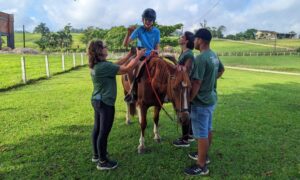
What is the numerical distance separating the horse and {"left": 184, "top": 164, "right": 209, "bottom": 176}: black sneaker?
2.61 feet

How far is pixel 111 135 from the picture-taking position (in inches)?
256

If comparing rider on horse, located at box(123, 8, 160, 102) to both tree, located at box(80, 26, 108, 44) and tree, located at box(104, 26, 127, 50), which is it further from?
tree, located at box(80, 26, 108, 44)

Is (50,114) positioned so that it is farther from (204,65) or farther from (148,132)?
(204,65)

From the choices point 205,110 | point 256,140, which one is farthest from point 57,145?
point 256,140

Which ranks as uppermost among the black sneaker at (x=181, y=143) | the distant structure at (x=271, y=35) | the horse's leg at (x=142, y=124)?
the distant structure at (x=271, y=35)

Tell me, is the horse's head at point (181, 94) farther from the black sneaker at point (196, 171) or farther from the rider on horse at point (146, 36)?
the rider on horse at point (146, 36)

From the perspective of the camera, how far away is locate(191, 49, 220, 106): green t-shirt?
166 inches

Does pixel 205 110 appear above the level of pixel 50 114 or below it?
above

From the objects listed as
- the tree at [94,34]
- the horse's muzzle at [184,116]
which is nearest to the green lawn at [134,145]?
the horse's muzzle at [184,116]

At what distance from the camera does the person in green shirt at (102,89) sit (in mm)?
4438

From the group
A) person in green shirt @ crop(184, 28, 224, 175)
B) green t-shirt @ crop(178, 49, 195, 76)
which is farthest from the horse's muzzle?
green t-shirt @ crop(178, 49, 195, 76)

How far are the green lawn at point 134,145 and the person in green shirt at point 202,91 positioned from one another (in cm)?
39

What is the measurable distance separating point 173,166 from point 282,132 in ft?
10.7

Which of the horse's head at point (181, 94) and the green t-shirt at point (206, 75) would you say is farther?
the horse's head at point (181, 94)
